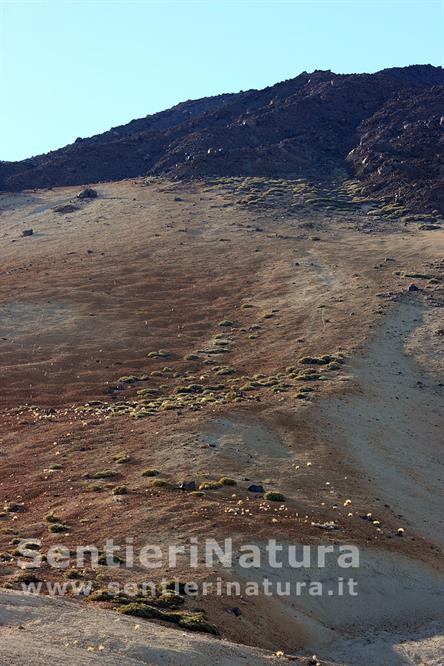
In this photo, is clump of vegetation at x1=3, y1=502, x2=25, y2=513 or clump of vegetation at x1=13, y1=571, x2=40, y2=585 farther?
clump of vegetation at x1=3, y1=502, x2=25, y2=513

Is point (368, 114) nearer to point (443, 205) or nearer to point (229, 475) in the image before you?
point (443, 205)

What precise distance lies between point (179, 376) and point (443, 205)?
2176 inches

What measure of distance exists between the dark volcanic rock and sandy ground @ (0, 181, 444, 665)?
20588 mm

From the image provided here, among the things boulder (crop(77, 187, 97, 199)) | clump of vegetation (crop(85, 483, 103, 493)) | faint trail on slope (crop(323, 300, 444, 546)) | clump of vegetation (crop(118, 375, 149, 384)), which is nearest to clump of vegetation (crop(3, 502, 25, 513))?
clump of vegetation (crop(85, 483, 103, 493))

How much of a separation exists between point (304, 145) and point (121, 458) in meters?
96.7

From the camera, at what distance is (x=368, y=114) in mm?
139125

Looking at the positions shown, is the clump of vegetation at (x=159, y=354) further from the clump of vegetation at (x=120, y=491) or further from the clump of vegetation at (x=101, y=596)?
the clump of vegetation at (x=101, y=596)

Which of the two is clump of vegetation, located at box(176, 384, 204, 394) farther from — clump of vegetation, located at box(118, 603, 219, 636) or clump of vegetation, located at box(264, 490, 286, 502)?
clump of vegetation, located at box(118, 603, 219, 636)

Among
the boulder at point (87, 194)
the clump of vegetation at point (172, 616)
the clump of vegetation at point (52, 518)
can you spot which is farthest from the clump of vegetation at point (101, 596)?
the boulder at point (87, 194)

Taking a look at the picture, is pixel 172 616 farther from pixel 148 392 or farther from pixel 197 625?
pixel 148 392

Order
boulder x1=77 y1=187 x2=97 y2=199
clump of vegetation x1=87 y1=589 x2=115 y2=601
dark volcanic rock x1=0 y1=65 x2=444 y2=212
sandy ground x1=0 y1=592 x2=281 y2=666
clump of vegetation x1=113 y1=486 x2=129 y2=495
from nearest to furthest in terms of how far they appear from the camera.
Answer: sandy ground x1=0 y1=592 x2=281 y2=666 → clump of vegetation x1=87 y1=589 x2=115 y2=601 → clump of vegetation x1=113 y1=486 x2=129 y2=495 → boulder x1=77 y1=187 x2=97 y2=199 → dark volcanic rock x1=0 y1=65 x2=444 y2=212

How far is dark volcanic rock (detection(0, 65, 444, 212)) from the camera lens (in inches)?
4429

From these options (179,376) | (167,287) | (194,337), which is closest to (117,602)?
(179,376)

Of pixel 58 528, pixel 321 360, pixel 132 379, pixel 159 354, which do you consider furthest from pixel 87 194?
pixel 58 528
